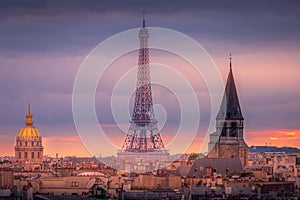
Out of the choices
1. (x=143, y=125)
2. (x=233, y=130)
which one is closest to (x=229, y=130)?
(x=233, y=130)

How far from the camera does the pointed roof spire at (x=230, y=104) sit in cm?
14512

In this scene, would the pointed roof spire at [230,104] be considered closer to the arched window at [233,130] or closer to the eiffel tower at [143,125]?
the arched window at [233,130]

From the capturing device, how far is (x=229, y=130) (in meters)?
144

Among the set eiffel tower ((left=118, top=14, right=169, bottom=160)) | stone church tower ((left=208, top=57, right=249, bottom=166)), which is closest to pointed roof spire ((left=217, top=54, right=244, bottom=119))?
stone church tower ((left=208, top=57, right=249, bottom=166))

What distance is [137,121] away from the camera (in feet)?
538

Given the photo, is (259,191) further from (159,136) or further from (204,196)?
(159,136)

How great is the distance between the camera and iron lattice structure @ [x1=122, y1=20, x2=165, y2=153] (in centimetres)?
16150

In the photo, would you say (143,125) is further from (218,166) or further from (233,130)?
(218,166)

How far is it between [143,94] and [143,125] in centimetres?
491

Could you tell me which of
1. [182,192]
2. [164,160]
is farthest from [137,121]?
[182,192]

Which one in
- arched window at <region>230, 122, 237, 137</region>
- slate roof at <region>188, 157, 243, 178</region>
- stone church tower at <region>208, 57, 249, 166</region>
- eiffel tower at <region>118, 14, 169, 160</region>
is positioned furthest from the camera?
eiffel tower at <region>118, 14, 169, 160</region>

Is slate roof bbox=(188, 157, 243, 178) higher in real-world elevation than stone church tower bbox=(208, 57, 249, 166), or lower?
lower

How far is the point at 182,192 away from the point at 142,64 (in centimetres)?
7848

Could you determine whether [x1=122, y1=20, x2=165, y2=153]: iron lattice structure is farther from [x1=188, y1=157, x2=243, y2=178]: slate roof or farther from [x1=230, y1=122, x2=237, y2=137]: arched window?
[x1=188, y1=157, x2=243, y2=178]: slate roof
